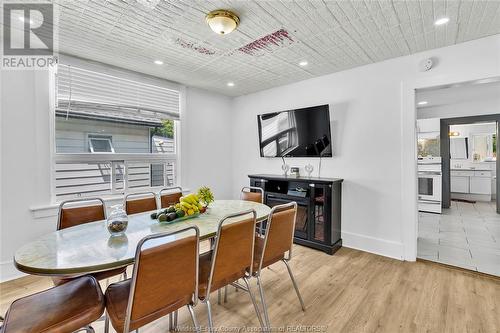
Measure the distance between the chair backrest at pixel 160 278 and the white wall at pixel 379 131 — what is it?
2732mm

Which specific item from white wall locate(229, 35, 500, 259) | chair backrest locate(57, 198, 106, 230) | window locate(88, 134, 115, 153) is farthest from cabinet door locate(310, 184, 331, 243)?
window locate(88, 134, 115, 153)

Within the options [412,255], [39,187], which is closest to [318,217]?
[412,255]

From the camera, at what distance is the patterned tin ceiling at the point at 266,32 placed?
2.00 m

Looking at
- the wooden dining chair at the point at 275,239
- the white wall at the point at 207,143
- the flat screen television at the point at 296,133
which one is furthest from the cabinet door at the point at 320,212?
the white wall at the point at 207,143

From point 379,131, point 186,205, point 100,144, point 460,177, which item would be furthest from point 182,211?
point 460,177

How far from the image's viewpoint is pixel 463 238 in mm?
3748

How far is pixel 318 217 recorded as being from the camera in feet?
11.3

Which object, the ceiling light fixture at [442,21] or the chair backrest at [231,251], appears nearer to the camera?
the chair backrest at [231,251]

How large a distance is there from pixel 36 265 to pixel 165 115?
119 inches

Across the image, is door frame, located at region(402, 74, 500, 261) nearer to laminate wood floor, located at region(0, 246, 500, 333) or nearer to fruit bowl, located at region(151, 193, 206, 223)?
laminate wood floor, located at region(0, 246, 500, 333)

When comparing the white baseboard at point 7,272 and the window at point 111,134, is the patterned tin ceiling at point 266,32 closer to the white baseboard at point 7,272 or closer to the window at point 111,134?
the window at point 111,134

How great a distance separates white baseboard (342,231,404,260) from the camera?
10.2 ft

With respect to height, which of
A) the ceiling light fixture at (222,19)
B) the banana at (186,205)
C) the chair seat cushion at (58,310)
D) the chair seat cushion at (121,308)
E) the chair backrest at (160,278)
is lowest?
the chair seat cushion at (121,308)

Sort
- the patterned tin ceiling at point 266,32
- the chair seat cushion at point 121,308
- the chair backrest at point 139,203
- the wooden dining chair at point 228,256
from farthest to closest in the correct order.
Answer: the chair backrest at point 139,203
the patterned tin ceiling at point 266,32
the wooden dining chair at point 228,256
the chair seat cushion at point 121,308
